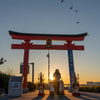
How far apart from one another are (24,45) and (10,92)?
11692mm

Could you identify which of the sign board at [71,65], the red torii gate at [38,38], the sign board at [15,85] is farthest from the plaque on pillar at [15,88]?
the sign board at [71,65]

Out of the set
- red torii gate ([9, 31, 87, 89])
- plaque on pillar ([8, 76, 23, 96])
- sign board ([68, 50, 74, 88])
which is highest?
red torii gate ([9, 31, 87, 89])

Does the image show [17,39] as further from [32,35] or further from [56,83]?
[56,83]

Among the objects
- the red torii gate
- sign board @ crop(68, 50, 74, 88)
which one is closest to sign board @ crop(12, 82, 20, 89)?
the red torii gate

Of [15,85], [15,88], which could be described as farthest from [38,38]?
[15,88]

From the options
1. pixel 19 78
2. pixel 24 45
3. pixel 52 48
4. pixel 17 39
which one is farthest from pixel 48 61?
pixel 19 78

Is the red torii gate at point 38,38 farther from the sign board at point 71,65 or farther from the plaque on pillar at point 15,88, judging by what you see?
the plaque on pillar at point 15,88

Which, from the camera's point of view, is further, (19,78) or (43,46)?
(43,46)

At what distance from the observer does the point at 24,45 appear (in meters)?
28.0

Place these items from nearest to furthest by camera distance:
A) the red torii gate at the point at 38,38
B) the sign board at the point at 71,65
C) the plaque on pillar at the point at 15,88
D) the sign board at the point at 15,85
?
the plaque on pillar at the point at 15,88 < the sign board at the point at 15,85 < the sign board at the point at 71,65 < the red torii gate at the point at 38,38

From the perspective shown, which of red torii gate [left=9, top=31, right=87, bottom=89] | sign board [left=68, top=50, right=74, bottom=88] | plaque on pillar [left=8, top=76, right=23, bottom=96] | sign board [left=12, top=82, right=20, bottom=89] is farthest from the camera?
red torii gate [left=9, top=31, right=87, bottom=89]

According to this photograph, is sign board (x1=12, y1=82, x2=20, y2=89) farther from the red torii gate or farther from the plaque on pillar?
the red torii gate

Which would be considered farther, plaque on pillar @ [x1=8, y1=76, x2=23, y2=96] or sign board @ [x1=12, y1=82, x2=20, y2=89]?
sign board @ [x1=12, y1=82, x2=20, y2=89]

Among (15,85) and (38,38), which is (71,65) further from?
(15,85)
